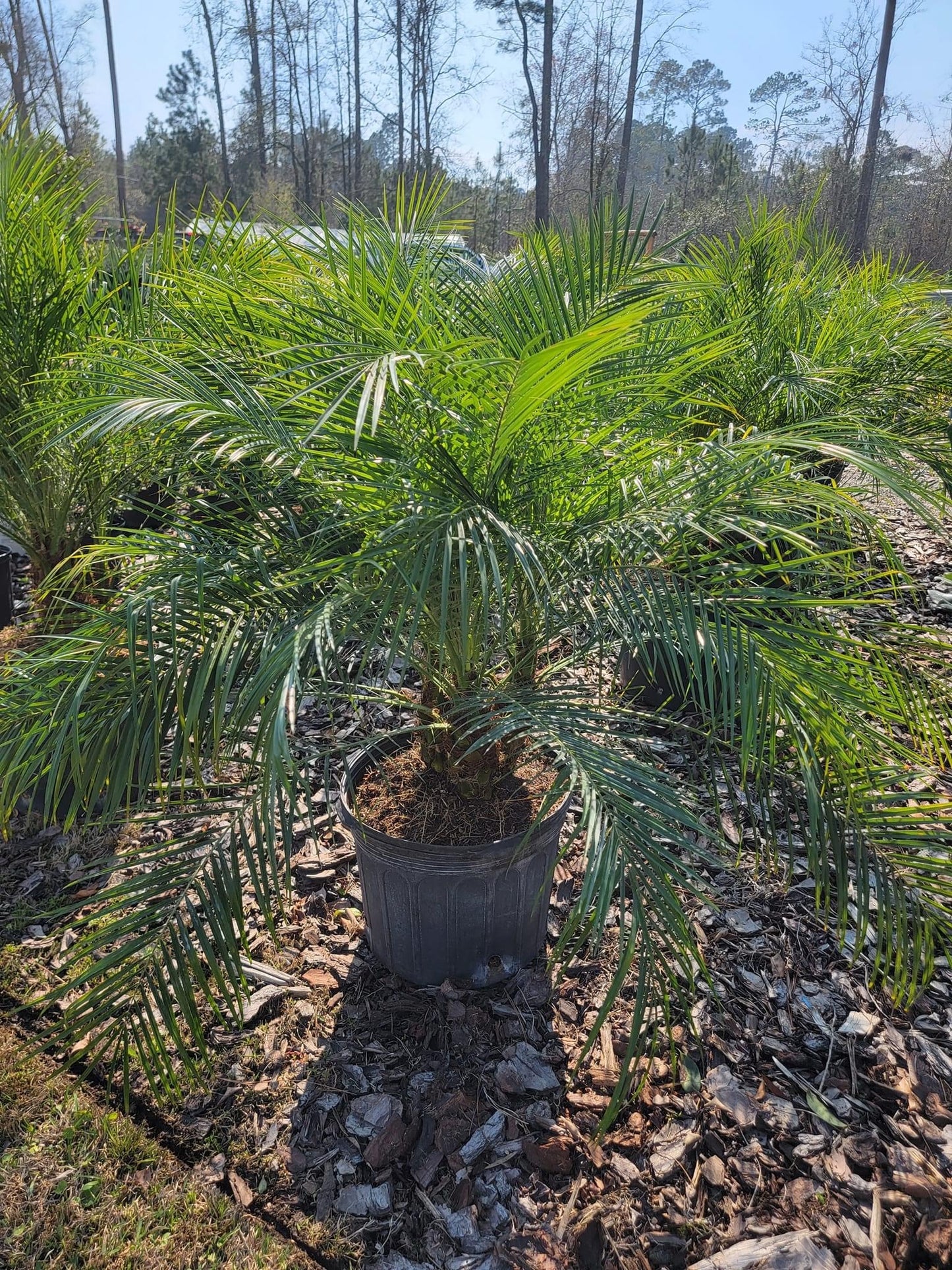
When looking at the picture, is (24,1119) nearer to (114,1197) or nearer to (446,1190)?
(114,1197)

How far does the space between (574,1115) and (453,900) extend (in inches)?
17.4

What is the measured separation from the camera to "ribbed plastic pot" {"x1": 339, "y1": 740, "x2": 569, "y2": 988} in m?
1.50

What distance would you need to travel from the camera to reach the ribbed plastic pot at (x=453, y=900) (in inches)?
58.9

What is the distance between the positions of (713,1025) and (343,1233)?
0.81 m

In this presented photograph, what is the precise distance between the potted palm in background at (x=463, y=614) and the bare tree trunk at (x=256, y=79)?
22.2 meters

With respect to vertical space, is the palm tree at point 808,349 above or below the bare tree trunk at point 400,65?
below

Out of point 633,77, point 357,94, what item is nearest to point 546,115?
point 633,77

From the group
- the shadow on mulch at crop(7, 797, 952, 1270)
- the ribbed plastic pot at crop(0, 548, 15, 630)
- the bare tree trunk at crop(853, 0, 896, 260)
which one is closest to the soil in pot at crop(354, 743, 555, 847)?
the shadow on mulch at crop(7, 797, 952, 1270)

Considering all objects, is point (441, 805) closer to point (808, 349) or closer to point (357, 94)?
point (808, 349)

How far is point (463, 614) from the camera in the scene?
106 centimetres

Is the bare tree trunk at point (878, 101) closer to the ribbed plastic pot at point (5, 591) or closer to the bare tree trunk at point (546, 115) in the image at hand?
the bare tree trunk at point (546, 115)

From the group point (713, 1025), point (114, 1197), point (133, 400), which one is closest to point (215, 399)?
point (133, 400)

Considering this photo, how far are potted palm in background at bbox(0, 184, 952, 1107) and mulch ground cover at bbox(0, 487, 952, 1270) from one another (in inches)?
8.8

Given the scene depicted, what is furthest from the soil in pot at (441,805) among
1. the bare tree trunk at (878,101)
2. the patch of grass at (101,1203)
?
the bare tree trunk at (878,101)
